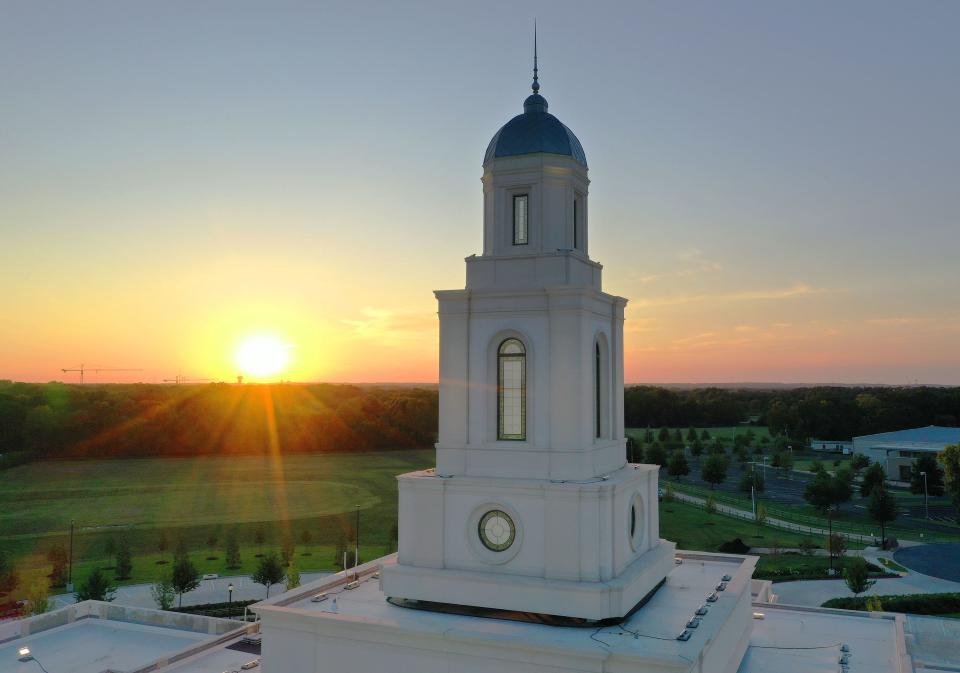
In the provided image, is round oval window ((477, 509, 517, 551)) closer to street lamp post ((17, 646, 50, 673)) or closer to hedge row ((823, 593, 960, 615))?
street lamp post ((17, 646, 50, 673))

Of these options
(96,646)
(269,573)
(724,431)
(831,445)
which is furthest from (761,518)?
(724,431)

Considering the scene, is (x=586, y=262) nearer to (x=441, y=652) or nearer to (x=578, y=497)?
(x=578, y=497)

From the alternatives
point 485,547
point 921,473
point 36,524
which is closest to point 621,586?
point 485,547

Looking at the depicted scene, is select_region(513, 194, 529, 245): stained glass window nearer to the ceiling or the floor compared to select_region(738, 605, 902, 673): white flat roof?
nearer to the ceiling

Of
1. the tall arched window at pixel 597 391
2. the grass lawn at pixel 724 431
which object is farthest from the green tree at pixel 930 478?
the tall arched window at pixel 597 391

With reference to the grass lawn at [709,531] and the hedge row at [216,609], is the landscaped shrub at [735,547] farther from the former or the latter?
the hedge row at [216,609]

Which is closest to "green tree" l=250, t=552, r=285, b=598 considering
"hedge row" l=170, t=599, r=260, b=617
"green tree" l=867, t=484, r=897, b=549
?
"hedge row" l=170, t=599, r=260, b=617
